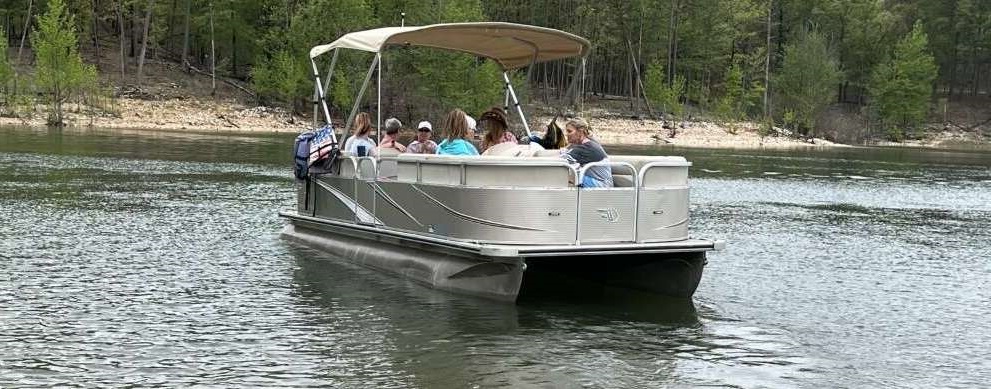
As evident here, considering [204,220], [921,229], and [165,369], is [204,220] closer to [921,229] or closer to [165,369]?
[165,369]

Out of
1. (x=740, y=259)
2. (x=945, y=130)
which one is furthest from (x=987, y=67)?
(x=740, y=259)

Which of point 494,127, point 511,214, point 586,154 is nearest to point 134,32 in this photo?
point 494,127

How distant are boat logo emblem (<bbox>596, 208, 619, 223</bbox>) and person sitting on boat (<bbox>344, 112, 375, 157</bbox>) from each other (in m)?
4.48

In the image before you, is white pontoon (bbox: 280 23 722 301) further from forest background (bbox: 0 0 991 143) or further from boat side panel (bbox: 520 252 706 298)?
forest background (bbox: 0 0 991 143)

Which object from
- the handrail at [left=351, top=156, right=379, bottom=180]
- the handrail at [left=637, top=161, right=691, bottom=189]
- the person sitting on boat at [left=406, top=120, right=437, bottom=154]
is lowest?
the handrail at [left=351, top=156, right=379, bottom=180]

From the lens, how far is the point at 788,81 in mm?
89125

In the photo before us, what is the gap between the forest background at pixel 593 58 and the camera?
64.1 m

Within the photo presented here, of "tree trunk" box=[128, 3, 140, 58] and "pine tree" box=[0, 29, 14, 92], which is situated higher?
"tree trunk" box=[128, 3, 140, 58]

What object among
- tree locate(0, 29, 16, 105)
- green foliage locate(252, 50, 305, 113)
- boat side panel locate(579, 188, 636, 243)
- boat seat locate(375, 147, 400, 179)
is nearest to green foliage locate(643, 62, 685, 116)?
green foliage locate(252, 50, 305, 113)

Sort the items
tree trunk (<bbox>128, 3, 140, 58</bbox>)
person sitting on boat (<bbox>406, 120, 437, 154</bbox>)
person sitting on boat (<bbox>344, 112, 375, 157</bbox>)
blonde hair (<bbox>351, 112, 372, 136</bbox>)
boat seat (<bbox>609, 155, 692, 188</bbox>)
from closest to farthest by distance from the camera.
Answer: boat seat (<bbox>609, 155, 692, 188</bbox>)
person sitting on boat (<bbox>406, 120, 437, 154</bbox>)
person sitting on boat (<bbox>344, 112, 375, 157</bbox>)
blonde hair (<bbox>351, 112, 372, 136</bbox>)
tree trunk (<bbox>128, 3, 140, 58</bbox>)

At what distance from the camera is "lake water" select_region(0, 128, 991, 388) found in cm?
875

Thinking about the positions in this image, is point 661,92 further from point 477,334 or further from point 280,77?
point 477,334

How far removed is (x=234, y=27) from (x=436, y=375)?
73.4 m

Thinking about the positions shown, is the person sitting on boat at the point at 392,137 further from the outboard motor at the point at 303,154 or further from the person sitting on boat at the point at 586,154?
the person sitting on boat at the point at 586,154
